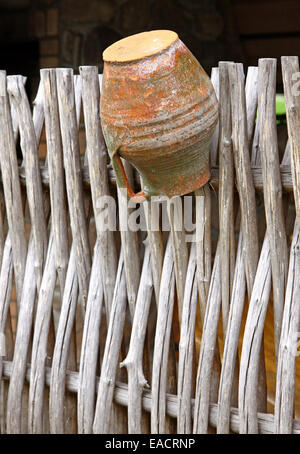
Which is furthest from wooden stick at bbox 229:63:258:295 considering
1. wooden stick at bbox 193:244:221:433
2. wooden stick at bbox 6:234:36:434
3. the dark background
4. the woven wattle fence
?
the dark background

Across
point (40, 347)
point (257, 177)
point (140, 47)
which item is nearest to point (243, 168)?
point (257, 177)

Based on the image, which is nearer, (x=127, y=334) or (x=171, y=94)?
(x=171, y=94)

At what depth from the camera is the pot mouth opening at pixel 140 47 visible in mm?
1837

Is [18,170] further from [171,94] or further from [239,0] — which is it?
[239,0]

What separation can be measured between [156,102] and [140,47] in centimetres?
16

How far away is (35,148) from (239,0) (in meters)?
2.55

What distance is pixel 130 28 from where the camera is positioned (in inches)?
160

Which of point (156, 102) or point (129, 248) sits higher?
point (156, 102)

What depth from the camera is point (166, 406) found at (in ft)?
7.32

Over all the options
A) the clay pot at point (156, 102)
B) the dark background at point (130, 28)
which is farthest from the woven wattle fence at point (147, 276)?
the dark background at point (130, 28)

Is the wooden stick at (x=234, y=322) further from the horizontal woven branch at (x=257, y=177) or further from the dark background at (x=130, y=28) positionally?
the dark background at (x=130, y=28)

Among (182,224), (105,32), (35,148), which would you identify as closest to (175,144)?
(182,224)

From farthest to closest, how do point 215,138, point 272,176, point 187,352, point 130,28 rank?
point 130,28 < point 187,352 < point 215,138 < point 272,176

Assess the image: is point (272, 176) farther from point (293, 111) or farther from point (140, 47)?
point (140, 47)
